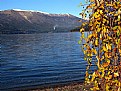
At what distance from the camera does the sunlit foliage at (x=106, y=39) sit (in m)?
5.38

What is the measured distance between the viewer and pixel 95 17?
540 centimetres

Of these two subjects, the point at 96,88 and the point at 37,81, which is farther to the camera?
the point at 37,81

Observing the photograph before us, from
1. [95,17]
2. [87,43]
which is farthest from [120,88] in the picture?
[95,17]

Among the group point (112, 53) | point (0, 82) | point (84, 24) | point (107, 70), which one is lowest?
point (0, 82)

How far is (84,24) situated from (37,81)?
24.3 metres

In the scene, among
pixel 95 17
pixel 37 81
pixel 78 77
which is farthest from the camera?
pixel 78 77

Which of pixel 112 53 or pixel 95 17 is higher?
pixel 95 17

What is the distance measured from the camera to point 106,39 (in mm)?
5395

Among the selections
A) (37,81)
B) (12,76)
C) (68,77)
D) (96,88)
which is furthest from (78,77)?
(96,88)

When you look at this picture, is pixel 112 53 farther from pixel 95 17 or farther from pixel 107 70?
pixel 95 17

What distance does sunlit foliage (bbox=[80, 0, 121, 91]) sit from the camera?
538 cm

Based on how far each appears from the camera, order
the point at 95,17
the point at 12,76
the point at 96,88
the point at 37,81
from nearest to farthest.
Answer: the point at 95,17
the point at 96,88
the point at 37,81
the point at 12,76

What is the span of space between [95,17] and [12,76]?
2984cm

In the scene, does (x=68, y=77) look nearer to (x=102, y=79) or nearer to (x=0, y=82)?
(x=0, y=82)
